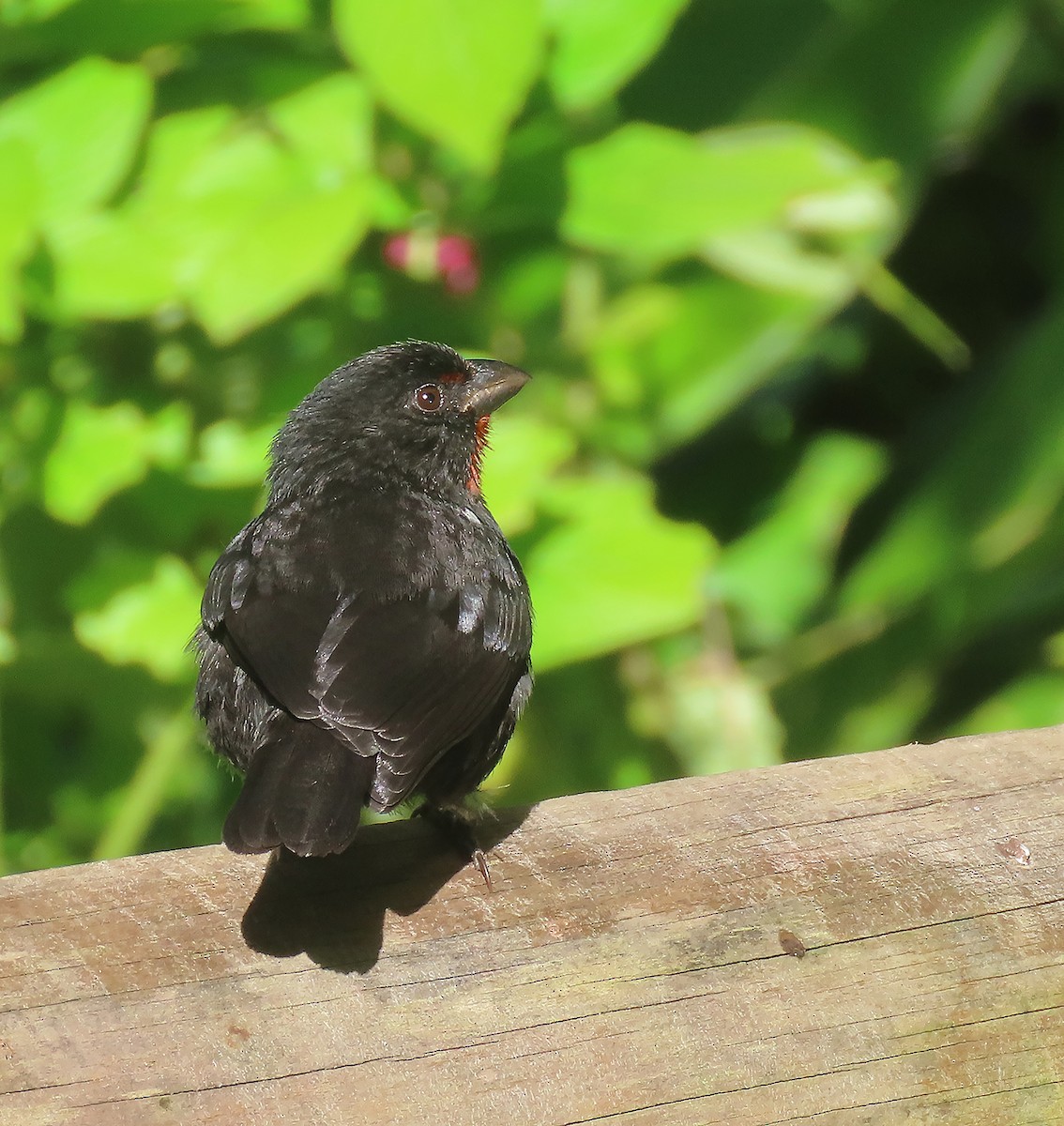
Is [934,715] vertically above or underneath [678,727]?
underneath

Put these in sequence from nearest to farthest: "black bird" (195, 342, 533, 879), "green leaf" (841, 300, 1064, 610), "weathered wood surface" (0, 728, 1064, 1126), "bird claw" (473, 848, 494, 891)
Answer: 1. "weathered wood surface" (0, 728, 1064, 1126)
2. "bird claw" (473, 848, 494, 891)
3. "black bird" (195, 342, 533, 879)
4. "green leaf" (841, 300, 1064, 610)

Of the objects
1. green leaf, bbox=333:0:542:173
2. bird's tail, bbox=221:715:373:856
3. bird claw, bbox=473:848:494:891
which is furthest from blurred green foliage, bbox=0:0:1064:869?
bird claw, bbox=473:848:494:891

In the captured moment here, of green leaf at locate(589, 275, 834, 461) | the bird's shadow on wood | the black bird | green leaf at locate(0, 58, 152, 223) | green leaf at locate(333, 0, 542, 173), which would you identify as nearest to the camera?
the bird's shadow on wood

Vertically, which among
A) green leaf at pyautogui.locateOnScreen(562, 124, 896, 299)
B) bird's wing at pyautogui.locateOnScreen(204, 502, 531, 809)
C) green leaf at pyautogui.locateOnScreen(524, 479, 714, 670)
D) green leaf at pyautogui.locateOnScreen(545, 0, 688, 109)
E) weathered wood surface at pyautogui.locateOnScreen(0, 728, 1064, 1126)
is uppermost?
green leaf at pyautogui.locateOnScreen(545, 0, 688, 109)

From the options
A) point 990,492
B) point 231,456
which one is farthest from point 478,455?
point 990,492

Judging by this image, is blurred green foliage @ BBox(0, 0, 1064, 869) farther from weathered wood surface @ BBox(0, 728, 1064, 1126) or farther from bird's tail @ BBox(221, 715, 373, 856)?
weathered wood surface @ BBox(0, 728, 1064, 1126)

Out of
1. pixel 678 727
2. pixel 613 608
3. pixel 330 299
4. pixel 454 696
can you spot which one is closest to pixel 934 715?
pixel 678 727

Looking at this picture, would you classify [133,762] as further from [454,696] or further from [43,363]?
[454,696]
